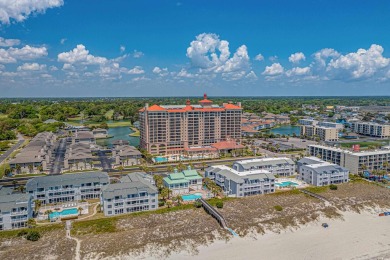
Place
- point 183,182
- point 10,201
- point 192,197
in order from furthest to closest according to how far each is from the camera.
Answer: point 183,182, point 192,197, point 10,201

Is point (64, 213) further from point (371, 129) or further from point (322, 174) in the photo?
point (371, 129)

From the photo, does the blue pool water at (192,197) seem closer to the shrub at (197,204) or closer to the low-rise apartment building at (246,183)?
the shrub at (197,204)

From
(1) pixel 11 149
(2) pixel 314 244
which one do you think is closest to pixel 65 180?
(2) pixel 314 244

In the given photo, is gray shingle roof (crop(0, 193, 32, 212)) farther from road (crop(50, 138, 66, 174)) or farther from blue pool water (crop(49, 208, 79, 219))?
road (crop(50, 138, 66, 174))

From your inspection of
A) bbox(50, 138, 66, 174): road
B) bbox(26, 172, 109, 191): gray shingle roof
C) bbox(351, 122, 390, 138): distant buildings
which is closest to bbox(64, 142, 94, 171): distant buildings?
bbox(50, 138, 66, 174): road

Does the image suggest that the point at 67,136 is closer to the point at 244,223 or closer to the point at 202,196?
the point at 202,196

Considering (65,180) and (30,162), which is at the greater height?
(65,180)
